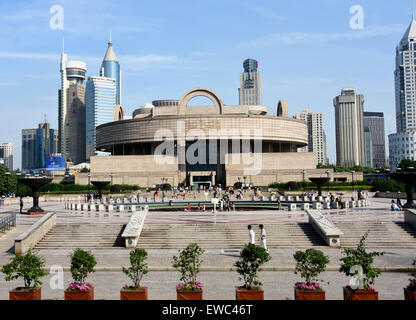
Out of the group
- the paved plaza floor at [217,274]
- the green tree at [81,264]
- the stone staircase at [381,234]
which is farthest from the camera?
the stone staircase at [381,234]

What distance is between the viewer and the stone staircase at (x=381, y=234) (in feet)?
67.1

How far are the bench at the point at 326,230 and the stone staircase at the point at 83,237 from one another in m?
10.0

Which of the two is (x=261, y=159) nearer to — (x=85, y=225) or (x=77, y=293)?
(x=85, y=225)

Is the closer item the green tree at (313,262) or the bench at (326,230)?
the green tree at (313,262)

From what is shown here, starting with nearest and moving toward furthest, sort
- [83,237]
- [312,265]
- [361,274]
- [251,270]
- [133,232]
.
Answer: [361,274] < [312,265] < [251,270] < [133,232] < [83,237]

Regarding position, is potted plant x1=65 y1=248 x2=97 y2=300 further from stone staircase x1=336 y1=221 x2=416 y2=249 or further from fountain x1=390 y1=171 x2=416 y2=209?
fountain x1=390 y1=171 x2=416 y2=209

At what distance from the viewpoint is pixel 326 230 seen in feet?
67.8

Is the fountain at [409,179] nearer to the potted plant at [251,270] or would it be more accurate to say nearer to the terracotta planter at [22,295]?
the potted plant at [251,270]

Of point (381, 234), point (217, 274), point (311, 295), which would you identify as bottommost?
point (217, 274)

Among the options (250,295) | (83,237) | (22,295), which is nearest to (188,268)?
(250,295)

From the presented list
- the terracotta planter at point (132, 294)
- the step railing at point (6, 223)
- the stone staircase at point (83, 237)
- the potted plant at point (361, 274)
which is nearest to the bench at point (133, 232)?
the stone staircase at point (83, 237)

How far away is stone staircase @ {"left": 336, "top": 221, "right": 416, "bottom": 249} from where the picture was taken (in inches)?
805

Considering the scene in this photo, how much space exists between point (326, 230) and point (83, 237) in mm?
12397

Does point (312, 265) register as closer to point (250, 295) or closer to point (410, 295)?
point (250, 295)
